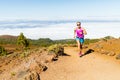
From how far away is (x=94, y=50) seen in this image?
29266 mm

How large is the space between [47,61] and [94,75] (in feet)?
14.2

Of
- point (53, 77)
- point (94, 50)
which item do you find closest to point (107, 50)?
point (94, 50)

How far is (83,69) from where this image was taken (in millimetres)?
22094

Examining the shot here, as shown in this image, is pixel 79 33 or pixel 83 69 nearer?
pixel 83 69

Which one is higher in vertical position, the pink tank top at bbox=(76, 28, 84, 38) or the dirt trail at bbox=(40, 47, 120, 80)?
the pink tank top at bbox=(76, 28, 84, 38)

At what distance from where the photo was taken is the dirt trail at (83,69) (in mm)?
19891

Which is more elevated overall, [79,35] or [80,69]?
[79,35]

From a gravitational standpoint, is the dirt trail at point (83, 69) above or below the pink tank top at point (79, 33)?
below

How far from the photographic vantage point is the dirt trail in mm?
19891

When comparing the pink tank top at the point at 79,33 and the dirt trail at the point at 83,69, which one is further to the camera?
the pink tank top at the point at 79,33

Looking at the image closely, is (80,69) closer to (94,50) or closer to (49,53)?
(49,53)

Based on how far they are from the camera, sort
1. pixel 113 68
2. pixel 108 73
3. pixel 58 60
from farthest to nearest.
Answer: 1. pixel 58 60
2. pixel 113 68
3. pixel 108 73

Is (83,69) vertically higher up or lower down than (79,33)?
lower down

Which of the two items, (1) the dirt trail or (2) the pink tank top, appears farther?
(2) the pink tank top
